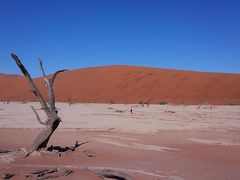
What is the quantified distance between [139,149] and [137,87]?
4190cm

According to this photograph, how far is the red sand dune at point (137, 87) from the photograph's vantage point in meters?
44.1

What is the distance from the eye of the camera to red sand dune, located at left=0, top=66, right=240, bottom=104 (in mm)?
44062

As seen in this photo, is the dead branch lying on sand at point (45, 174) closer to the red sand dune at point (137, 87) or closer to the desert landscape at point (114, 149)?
the desert landscape at point (114, 149)

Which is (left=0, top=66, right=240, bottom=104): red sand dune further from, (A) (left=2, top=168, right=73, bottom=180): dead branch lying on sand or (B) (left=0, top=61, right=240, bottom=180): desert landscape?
(A) (left=2, top=168, right=73, bottom=180): dead branch lying on sand

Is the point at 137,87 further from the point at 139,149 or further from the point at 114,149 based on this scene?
the point at 114,149

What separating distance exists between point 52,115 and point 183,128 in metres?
8.96

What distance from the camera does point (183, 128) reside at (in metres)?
16.4

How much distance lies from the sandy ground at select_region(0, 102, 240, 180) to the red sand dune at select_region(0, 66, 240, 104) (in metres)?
23.6

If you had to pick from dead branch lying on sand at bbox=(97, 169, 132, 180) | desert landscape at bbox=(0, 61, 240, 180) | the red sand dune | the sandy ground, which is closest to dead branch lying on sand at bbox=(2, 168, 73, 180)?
desert landscape at bbox=(0, 61, 240, 180)

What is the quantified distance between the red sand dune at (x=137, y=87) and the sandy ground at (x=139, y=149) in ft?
77.4

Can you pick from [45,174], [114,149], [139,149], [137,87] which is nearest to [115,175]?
[45,174]

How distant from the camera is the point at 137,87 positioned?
5253cm

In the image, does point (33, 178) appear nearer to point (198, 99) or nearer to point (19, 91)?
point (198, 99)

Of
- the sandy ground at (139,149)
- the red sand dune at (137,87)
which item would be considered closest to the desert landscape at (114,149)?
the sandy ground at (139,149)
